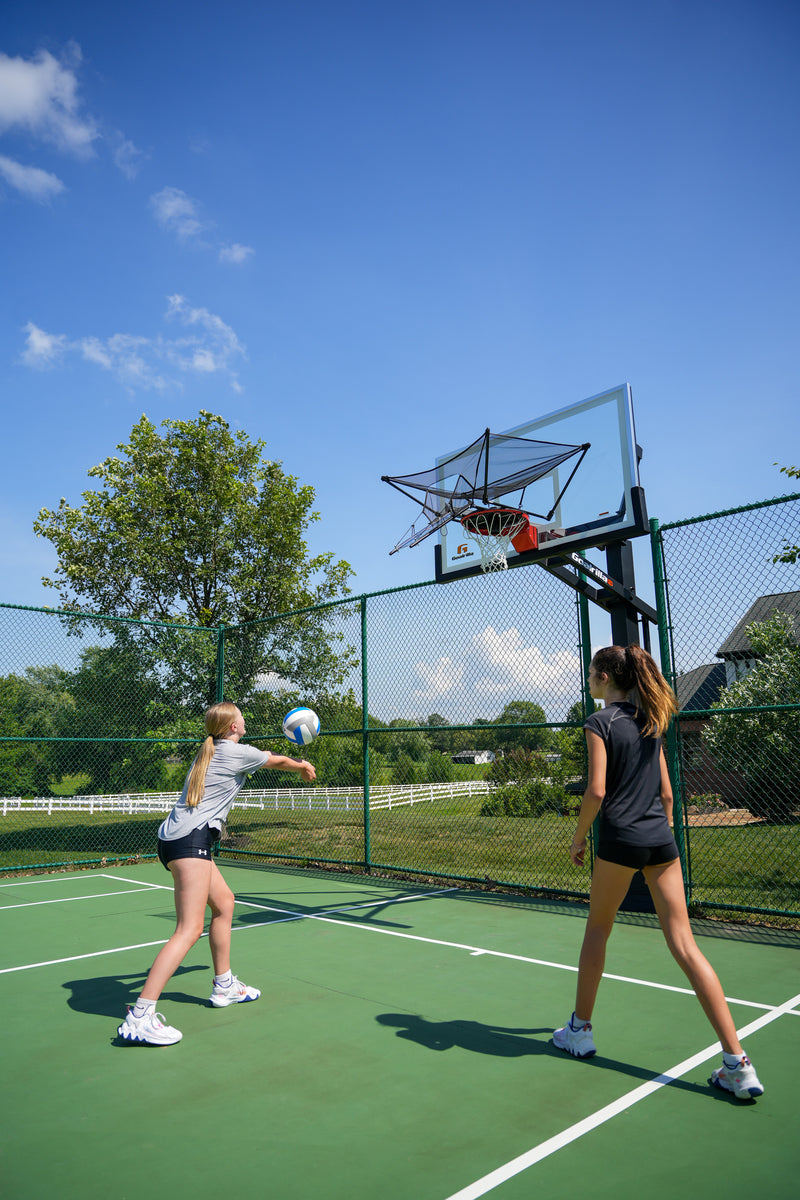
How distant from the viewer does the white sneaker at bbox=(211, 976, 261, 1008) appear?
15.1 feet

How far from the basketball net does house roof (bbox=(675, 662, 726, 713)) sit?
2.06m

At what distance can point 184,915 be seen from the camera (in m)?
4.10

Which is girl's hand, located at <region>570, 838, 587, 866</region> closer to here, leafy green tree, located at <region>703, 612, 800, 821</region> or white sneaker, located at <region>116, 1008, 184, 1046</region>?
white sneaker, located at <region>116, 1008, 184, 1046</region>

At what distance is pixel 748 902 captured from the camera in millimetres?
7453

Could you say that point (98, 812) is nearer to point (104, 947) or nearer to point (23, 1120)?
point (104, 947)

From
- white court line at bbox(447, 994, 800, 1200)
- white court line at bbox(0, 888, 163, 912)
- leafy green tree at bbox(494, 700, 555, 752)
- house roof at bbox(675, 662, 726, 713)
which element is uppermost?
house roof at bbox(675, 662, 726, 713)

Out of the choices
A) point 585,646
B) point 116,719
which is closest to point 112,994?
point 585,646

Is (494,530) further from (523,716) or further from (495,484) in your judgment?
(523,716)

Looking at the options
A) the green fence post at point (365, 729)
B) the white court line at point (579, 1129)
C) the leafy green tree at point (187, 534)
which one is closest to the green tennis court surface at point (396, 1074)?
the white court line at point (579, 1129)

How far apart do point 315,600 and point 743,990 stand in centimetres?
1506

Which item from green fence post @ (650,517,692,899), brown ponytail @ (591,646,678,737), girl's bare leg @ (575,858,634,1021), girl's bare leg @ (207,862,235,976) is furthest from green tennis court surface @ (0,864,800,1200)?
brown ponytail @ (591,646,678,737)

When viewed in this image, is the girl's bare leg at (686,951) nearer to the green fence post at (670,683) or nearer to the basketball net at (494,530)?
the green fence post at (670,683)

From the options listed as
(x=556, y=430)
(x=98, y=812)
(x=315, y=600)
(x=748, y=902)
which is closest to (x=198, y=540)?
(x=315, y=600)

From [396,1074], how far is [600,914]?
1217mm
